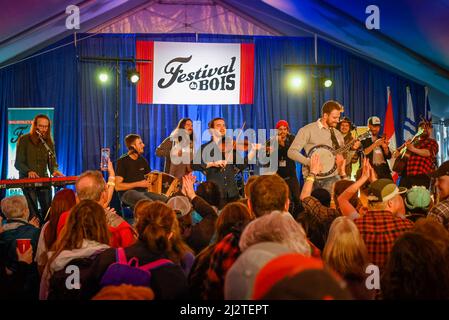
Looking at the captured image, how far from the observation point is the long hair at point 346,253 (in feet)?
8.82

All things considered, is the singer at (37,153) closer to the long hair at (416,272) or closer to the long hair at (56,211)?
the long hair at (56,211)

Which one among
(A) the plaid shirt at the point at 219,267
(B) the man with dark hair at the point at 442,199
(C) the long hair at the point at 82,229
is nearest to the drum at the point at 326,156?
(B) the man with dark hair at the point at 442,199

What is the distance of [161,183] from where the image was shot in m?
7.82

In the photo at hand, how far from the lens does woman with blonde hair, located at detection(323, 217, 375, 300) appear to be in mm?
2672

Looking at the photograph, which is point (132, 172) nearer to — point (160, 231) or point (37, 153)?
point (37, 153)

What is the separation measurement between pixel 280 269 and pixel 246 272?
1.14 ft

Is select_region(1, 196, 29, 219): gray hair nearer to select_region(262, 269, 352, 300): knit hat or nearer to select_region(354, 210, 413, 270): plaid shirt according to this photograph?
select_region(354, 210, 413, 270): plaid shirt

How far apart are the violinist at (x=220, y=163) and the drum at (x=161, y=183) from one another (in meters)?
0.47

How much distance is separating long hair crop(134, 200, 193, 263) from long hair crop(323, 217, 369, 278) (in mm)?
788

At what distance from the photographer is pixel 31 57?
11164 mm

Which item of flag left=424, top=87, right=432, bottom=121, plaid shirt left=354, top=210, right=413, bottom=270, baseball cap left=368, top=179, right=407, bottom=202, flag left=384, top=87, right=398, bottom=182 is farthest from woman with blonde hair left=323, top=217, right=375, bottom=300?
flag left=424, top=87, right=432, bottom=121

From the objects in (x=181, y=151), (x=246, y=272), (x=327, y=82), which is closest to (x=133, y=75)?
(x=181, y=151)

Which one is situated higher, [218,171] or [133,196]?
[218,171]

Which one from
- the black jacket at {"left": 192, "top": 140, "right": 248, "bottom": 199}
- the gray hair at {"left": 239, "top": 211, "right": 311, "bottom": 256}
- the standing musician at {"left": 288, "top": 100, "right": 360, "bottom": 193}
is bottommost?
the gray hair at {"left": 239, "top": 211, "right": 311, "bottom": 256}
